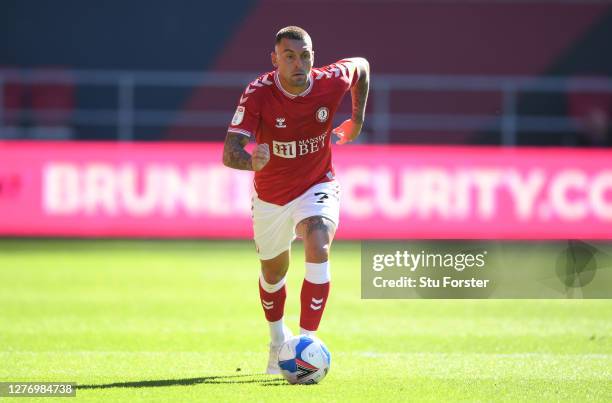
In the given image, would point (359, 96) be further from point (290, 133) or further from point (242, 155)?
point (242, 155)

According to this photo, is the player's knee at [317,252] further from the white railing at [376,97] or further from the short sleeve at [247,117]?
the white railing at [376,97]

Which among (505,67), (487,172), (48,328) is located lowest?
(48,328)

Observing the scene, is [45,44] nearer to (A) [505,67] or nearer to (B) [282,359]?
(A) [505,67]

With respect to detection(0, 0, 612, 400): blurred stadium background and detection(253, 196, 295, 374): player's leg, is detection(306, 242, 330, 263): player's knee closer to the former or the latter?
detection(253, 196, 295, 374): player's leg

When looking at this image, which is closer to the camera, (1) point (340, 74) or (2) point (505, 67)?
(1) point (340, 74)

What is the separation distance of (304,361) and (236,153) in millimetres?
1409

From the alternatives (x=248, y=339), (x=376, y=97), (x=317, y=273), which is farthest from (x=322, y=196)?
(x=376, y=97)

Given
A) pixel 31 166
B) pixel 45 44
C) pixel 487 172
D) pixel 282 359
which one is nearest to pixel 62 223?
pixel 31 166

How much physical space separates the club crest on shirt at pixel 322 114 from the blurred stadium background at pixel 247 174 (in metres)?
1.76

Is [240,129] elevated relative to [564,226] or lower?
elevated

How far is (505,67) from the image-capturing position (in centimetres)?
2550

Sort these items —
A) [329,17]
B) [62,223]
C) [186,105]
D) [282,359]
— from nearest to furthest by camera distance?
[282,359] → [62,223] → [186,105] → [329,17]

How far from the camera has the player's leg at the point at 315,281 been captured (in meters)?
7.88

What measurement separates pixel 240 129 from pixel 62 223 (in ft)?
32.7
